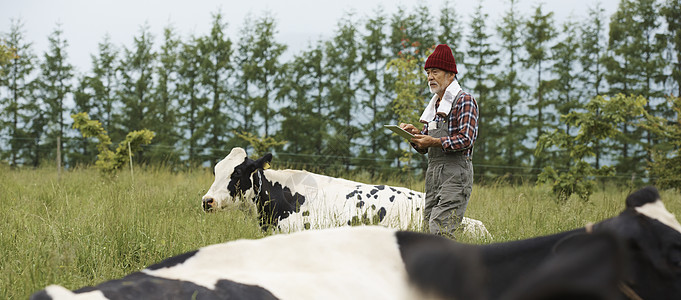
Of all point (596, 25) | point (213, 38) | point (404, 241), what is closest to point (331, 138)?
point (213, 38)

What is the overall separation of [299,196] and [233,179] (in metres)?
0.82

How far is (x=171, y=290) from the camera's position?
1075 millimetres

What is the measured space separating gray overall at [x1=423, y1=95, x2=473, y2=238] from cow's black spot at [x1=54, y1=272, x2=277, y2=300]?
2940 mm

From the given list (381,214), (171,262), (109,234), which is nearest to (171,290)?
(171,262)

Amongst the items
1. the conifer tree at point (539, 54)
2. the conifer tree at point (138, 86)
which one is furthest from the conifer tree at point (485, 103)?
the conifer tree at point (138, 86)

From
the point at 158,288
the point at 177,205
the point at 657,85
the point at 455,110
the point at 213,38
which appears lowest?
the point at 177,205

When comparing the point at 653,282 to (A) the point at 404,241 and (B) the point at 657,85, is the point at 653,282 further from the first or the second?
(B) the point at 657,85

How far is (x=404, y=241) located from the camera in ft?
4.13

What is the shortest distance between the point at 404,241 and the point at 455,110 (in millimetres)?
2904

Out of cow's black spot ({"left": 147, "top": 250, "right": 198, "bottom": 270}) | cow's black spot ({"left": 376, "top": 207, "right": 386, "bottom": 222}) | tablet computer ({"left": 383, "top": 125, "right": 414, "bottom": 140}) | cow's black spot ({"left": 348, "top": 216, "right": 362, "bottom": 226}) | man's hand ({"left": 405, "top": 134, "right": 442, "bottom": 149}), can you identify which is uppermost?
tablet computer ({"left": 383, "top": 125, "right": 414, "bottom": 140})

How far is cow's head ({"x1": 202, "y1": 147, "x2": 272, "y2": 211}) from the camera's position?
5715mm

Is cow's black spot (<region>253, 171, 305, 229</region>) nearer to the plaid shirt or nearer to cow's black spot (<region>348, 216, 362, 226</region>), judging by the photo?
cow's black spot (<region>348, 216, 362, 226</region>)

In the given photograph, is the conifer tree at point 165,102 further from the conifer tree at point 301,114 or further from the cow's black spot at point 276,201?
the cow's black spot at point 276,201

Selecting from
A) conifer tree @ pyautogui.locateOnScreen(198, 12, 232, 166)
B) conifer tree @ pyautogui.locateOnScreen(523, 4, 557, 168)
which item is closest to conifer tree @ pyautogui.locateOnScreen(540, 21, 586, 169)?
conifer tree @ pyautogui.locateOnScreen(523, 4, 557, 168)
